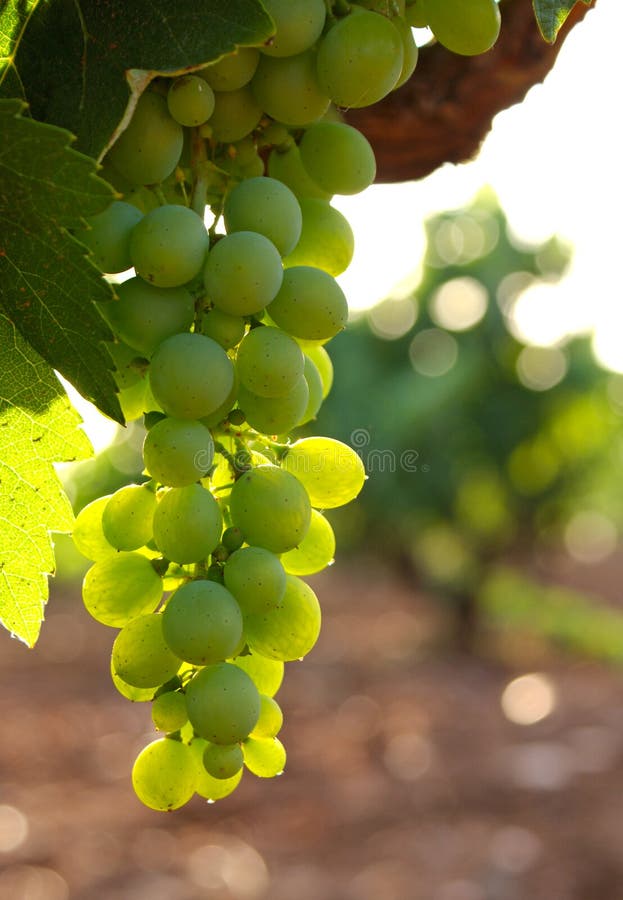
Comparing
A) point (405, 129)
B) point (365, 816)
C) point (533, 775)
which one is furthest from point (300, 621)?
point (533, 775)

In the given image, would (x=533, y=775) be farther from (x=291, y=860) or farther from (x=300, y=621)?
(x=300, y=621)

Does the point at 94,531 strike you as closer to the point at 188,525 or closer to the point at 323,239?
the point at 188,525

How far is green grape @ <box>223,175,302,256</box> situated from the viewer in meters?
0.50

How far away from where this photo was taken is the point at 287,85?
1.65 ft

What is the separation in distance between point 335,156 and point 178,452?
0.66ft

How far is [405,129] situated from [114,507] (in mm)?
443

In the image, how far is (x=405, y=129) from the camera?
2.60 ft

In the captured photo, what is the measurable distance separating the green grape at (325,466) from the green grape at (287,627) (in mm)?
73

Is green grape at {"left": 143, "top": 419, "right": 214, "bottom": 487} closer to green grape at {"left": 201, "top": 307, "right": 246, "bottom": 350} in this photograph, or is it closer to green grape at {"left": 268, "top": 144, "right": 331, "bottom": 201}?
green grape at {"left": 201, "top": 307, "right": 246, "bottom": 350}

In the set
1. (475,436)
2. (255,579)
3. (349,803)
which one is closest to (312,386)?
(255,579)

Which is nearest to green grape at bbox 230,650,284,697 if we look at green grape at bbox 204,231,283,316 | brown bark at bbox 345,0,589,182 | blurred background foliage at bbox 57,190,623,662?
green grape at bbox 204,231,283,316

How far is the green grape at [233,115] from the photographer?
0.51m

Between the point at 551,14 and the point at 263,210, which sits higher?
the point at 551,14

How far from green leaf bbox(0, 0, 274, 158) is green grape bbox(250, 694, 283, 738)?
315 mm
